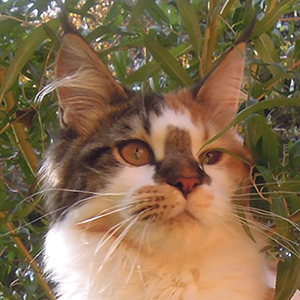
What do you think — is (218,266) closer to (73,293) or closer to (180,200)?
(180,200)

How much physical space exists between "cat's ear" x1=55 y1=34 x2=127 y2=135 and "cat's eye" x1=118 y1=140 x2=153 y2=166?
154 millimetres

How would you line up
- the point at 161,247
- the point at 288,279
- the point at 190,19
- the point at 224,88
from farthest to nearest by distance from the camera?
the point at 224,88
the point at 190,19
the point at 161,247
the point at 288,279

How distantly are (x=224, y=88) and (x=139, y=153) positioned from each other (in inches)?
12.8

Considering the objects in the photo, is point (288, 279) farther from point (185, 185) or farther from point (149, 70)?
point (149, 70)

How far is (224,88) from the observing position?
41.2 inches

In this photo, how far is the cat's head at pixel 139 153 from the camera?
788mm

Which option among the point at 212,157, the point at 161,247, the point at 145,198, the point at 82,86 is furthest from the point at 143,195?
the point at 82,86

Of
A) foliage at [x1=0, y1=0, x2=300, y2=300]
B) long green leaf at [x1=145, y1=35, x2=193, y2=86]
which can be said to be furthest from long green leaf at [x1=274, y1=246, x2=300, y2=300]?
long green leaf at [x1=145, y1=35, x2=193, y2=86]

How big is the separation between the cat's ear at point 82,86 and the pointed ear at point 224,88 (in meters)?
0.24

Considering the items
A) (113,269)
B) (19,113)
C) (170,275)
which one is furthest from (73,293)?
(19,113)

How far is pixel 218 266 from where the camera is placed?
91 centimetres

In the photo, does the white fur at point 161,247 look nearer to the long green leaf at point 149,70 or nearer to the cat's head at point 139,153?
the cat's head at point 139,153

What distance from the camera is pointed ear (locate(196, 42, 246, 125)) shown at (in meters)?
0.97

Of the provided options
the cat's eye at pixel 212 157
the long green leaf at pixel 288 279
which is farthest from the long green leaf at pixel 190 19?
the long green leaf at pixel 288 279
